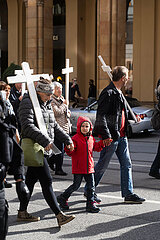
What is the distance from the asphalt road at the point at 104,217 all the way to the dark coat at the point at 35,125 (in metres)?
0.99

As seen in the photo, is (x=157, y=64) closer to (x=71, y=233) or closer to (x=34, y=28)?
(x=34, y=28)

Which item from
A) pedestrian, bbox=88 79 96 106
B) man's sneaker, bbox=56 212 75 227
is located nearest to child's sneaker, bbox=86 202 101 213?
man's sneaker, bbox=56 212 75 227

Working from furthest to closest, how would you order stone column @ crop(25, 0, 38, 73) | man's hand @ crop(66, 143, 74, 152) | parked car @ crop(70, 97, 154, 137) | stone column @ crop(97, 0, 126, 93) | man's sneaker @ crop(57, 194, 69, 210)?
1. stone column @ crop(25, 0, 38, 73)
2. stone column @ crop(97, 0, 126, 93)
3. parked car @ crop(70, 97, 154, 137)
4. man's sneaker @ crop(57, 194, 69, 210)
5. man's hand @ crop(66, 143, 74, 152)

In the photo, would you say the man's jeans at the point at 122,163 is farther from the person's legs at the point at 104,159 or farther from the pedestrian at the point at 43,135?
the pedestrian at the point at 43,135

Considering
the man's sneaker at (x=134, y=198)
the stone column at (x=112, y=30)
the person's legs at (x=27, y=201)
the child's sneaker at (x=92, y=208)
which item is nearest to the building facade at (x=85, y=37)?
the stone column at (x=112, y=30)

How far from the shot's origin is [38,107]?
6035mm

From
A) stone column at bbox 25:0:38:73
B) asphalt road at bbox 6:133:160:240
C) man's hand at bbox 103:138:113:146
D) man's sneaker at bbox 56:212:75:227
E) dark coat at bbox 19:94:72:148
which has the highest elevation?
stone column at bbox 25:0:38:73

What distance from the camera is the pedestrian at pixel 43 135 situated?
5.94 m

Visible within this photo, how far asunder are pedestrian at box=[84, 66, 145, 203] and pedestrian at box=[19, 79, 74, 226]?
79 cm

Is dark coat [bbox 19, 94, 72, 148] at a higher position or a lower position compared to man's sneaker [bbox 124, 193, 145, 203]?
higher

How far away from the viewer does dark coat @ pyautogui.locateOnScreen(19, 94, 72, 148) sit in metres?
5.94

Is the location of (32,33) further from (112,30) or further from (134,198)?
(134,198)

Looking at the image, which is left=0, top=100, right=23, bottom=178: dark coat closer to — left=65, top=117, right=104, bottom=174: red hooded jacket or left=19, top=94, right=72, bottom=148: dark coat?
left=19, top=94, right=72, bottom=148: dark coat

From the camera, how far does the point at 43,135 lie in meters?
5.94
